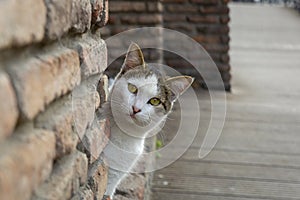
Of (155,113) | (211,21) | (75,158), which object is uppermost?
(75,158)

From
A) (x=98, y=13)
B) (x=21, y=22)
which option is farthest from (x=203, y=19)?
(x=21, y=22)

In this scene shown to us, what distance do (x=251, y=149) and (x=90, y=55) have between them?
186cm

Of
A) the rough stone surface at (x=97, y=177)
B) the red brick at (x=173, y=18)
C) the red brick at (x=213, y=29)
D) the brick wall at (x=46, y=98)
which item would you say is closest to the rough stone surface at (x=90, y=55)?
the brick wall at (x=46, y=98)

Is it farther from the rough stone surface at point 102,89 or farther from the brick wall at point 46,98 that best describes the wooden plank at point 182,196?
the brick wall at point 46,98

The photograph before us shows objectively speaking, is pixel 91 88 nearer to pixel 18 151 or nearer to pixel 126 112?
pixel 126 112

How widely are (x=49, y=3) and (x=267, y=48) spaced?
645 centimetres

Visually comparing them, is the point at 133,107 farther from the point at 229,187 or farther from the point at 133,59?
the point at 229,187

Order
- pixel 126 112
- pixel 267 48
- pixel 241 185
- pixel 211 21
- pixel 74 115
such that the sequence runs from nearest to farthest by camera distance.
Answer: pixel 74 115
pixel 126 112
pixel 241 185
pixel 211 21
pixel 267 48

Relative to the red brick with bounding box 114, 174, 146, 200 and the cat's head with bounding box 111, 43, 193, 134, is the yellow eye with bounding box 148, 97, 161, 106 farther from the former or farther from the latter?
the red brick with bounding box 114, 174, 146, 200

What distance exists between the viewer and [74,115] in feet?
3.19

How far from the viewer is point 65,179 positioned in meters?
0.89

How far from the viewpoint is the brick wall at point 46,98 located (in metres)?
0.63

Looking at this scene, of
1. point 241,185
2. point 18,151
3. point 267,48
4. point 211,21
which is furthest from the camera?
point 267,48

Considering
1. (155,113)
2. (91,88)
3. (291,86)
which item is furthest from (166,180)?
(291,86)
